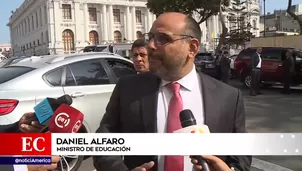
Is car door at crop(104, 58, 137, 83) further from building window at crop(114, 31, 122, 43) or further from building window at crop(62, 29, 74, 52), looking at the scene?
building window at crop(114, 31, 122, 43)

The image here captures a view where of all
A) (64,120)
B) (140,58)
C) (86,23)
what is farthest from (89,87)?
(86,23)

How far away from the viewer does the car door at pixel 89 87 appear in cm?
450

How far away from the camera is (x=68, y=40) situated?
7031cm

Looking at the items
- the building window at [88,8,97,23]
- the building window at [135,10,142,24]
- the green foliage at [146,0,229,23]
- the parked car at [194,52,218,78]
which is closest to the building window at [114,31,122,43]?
the building window at [135,10,142,24]

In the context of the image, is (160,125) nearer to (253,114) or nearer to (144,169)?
(144,169)

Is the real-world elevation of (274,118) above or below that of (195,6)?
below

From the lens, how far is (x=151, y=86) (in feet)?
6.22

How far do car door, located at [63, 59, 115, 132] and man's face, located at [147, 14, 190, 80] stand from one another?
2781 mm

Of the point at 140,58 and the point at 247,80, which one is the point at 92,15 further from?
the point at 140,58

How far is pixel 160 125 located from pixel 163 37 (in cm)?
47

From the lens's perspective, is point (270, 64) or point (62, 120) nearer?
point (62, 120)

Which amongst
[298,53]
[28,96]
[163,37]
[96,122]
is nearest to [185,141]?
[163,37]

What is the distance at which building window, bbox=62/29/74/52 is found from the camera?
6925cm

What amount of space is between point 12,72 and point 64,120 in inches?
114
